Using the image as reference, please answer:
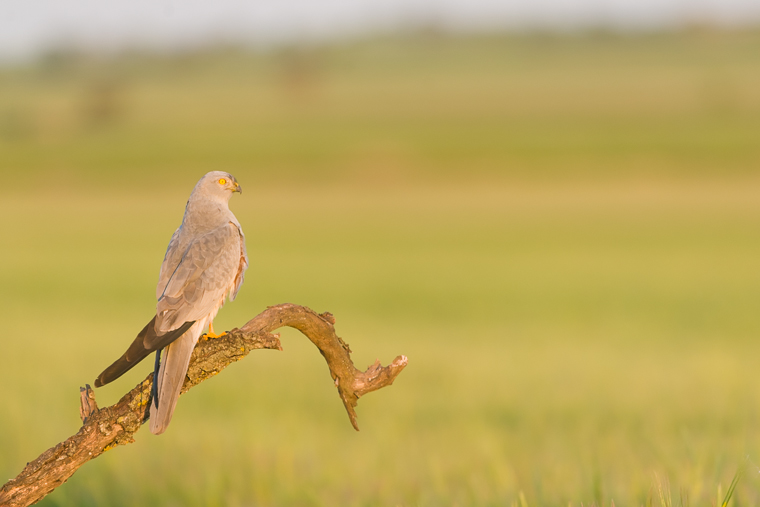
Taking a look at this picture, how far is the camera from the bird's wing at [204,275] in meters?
3.22

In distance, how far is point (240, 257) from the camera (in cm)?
369

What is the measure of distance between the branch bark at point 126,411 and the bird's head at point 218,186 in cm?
60

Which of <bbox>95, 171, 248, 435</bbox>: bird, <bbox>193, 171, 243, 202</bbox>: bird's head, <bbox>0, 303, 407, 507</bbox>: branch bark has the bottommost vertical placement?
<bbox>0, 303, 407, 507</bbox>: branch bark

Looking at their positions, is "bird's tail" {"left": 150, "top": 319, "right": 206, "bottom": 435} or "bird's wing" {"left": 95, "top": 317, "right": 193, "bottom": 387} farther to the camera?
"bird's tail" {"left": 150, "top": 319, "right": 206, "bottom": 435}

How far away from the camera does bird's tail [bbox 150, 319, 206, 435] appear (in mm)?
3048

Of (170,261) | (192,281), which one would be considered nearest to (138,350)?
(192,281)

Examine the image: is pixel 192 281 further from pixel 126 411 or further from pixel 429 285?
pixel 429 285

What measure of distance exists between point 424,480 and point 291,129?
284 feet

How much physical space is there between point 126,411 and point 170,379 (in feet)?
0.96

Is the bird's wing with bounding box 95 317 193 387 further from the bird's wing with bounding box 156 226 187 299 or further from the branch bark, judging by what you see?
the bird's wing with bounding box 156 226 187 299

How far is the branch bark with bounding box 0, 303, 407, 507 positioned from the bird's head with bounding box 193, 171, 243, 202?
601 millimetres

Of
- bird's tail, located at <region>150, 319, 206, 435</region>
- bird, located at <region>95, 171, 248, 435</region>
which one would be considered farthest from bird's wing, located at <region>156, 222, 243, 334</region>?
bird's tail, located at <region>150, 319, 206, 435</region>

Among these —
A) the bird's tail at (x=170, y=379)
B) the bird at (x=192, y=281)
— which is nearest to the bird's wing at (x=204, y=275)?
the bird at (x=192, y=281)

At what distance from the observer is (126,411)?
10.6 ft
